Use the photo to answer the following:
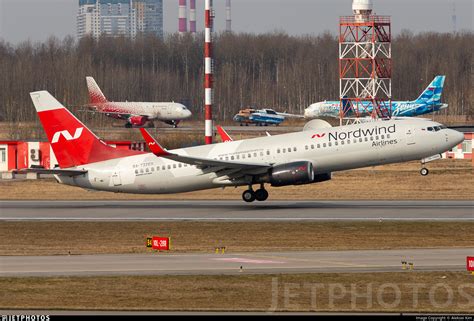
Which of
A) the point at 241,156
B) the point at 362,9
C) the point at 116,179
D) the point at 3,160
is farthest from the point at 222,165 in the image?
the point at 362,9

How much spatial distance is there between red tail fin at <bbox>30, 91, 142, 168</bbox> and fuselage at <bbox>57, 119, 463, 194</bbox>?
606 mm

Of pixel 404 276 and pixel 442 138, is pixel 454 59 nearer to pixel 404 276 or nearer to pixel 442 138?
pixel 442 138

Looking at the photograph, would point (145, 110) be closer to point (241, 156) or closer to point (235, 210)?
point (241, 156)

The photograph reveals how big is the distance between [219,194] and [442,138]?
16066mm

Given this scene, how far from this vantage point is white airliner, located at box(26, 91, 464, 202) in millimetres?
53062

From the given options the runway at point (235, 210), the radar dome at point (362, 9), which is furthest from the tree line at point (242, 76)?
the runway at point (235, 210)

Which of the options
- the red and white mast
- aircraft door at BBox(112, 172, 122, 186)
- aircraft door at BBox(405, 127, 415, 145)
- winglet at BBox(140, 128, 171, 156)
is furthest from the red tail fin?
the red and white mast

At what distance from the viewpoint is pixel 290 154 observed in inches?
2115

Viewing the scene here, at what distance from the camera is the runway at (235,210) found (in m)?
49.2

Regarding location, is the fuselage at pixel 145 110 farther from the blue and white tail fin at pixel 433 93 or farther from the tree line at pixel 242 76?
the blue and white tail fin at pixel 433 93

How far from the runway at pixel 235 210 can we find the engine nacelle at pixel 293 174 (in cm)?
157

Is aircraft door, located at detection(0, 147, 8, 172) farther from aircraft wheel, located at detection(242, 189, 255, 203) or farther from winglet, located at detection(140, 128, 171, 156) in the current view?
winglet, located at detection(140, 128, 171, 156)

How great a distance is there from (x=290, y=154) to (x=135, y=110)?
9278cm

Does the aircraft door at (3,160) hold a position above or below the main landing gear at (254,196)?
above
